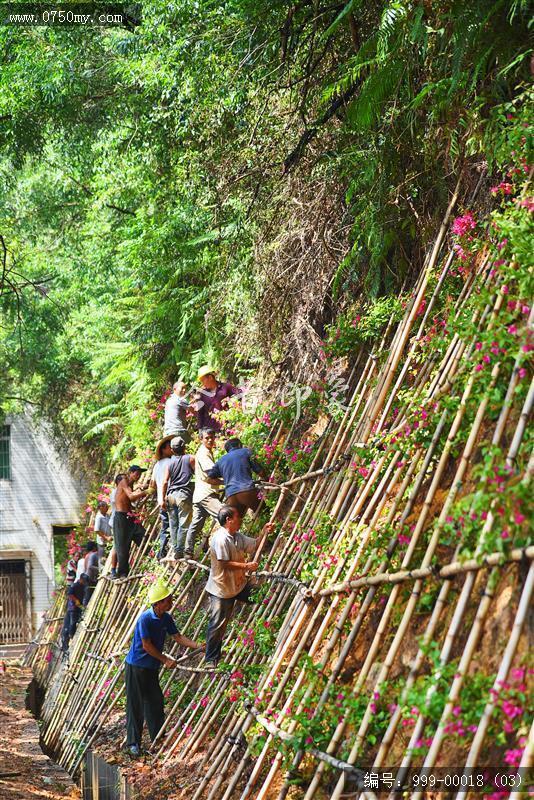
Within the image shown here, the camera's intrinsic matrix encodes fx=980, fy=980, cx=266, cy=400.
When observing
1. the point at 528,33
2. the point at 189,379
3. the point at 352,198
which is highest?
the point at 528,33

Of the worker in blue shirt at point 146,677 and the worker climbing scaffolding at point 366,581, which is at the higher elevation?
the worker climbing scaffolding at point 366,581

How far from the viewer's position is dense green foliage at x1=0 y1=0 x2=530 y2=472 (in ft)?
16.7

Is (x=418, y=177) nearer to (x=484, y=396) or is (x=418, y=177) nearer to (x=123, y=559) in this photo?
(x=484, y=396)

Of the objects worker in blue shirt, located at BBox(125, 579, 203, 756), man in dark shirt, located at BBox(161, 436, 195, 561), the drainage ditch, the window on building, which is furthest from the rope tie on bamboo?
the window on building

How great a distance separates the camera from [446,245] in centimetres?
543

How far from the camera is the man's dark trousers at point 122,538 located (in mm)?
9664

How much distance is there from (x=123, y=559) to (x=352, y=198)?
15.6 ft

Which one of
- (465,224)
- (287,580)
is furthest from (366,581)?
(465,224)

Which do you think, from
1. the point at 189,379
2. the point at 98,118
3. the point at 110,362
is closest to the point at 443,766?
the point at 189,379

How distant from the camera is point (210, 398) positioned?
28.5ft

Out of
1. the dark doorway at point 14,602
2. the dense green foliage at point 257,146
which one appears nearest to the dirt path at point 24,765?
the dense green foliage at point 257,146

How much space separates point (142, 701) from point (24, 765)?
2.12m

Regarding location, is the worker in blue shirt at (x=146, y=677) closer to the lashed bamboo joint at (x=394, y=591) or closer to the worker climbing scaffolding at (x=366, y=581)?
the worker climbing scaffolding at (x=366, y=581)

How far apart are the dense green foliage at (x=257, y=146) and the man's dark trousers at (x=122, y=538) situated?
6.03 feet
